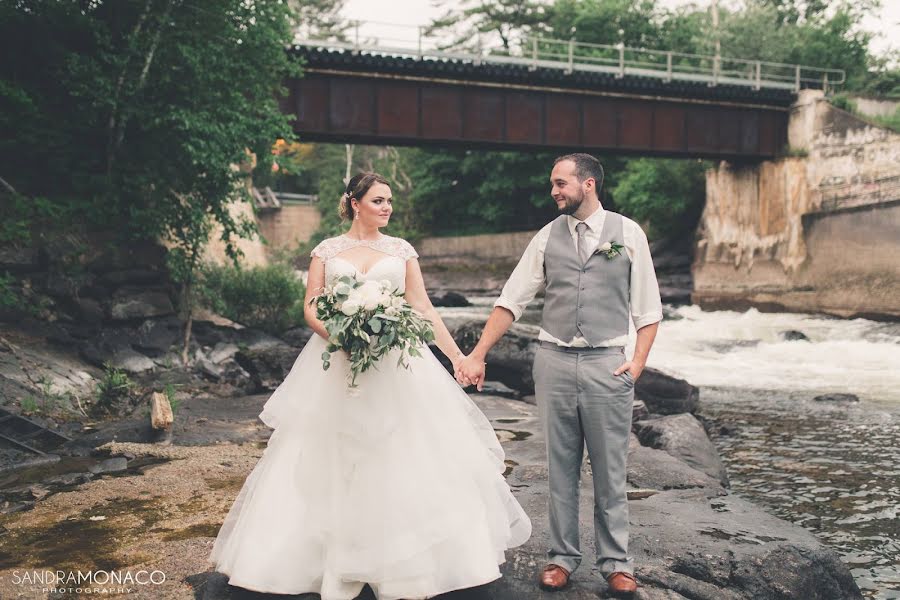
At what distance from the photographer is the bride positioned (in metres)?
3.82

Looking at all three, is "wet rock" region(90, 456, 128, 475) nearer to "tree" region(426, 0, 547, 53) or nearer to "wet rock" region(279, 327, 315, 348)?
"wet rock" region(279, 327, 315, 348)

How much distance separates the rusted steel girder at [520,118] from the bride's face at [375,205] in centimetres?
1772

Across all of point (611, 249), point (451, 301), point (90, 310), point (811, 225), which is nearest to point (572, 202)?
point (611, 249)

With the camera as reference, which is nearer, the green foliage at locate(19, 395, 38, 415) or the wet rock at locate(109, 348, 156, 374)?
the green foliage at locate(19, 395, 38, 415)

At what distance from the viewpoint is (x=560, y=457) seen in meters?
4.09

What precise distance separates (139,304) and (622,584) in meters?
11.0

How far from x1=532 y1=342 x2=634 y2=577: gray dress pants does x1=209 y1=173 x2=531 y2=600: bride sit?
0.26 m

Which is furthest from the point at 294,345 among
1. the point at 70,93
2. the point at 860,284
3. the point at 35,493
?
the point at 860,284

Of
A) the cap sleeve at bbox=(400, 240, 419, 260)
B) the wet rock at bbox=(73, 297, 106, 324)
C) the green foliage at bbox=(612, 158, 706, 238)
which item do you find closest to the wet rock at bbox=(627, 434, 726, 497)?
the cap sleeve at bbox=(400, 240, 419, 260)

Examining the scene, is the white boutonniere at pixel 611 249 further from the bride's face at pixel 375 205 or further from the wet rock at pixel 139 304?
the wet rock at pixel 139 304

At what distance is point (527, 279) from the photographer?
167 inches

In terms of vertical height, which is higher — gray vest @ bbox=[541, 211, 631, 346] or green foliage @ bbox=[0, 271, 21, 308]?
gray vest @ bbox=[541, 211, 631, 346]

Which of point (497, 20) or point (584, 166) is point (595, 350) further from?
point (497, 20)

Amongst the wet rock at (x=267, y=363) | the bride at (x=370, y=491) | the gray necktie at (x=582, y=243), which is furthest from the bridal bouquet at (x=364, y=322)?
the wet rock at (x=267, y=363)
